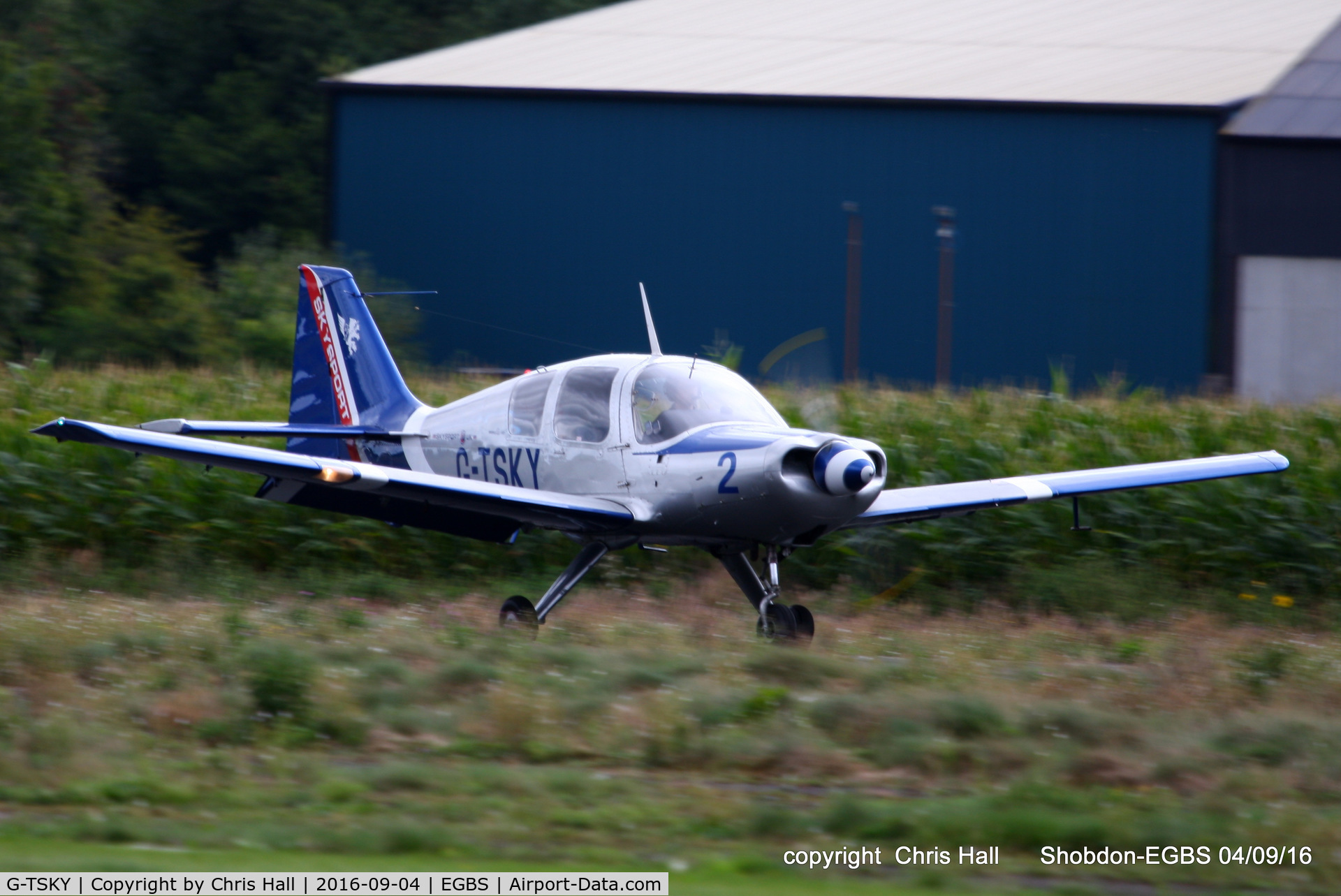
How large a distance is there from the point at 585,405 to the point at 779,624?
2007 millimetres

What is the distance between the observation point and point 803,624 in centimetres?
923

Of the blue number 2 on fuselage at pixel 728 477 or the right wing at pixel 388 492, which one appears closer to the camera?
the right wing at pixel 388 492

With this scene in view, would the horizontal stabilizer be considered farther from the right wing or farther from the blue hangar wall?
the blue hangar wall

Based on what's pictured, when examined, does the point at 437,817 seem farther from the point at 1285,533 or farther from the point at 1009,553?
the point at 1285,533

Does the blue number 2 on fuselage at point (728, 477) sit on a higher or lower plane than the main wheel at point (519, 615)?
higher

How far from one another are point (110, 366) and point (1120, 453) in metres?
12.3

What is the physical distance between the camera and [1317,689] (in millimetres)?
7672

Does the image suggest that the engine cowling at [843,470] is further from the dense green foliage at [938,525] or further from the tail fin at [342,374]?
the tail fin at [342,374]

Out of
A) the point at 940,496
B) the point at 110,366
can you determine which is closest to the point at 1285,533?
the point at 940,496

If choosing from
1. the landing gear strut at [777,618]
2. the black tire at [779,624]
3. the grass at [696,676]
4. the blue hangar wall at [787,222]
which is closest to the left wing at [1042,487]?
the landing gear strut at [777,618]

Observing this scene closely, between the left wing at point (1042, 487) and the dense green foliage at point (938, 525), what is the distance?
1076 mm

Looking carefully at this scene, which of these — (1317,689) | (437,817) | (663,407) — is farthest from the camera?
(663,407)

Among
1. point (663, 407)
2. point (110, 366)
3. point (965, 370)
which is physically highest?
point (663, 407)

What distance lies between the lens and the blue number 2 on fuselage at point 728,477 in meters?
8.63
